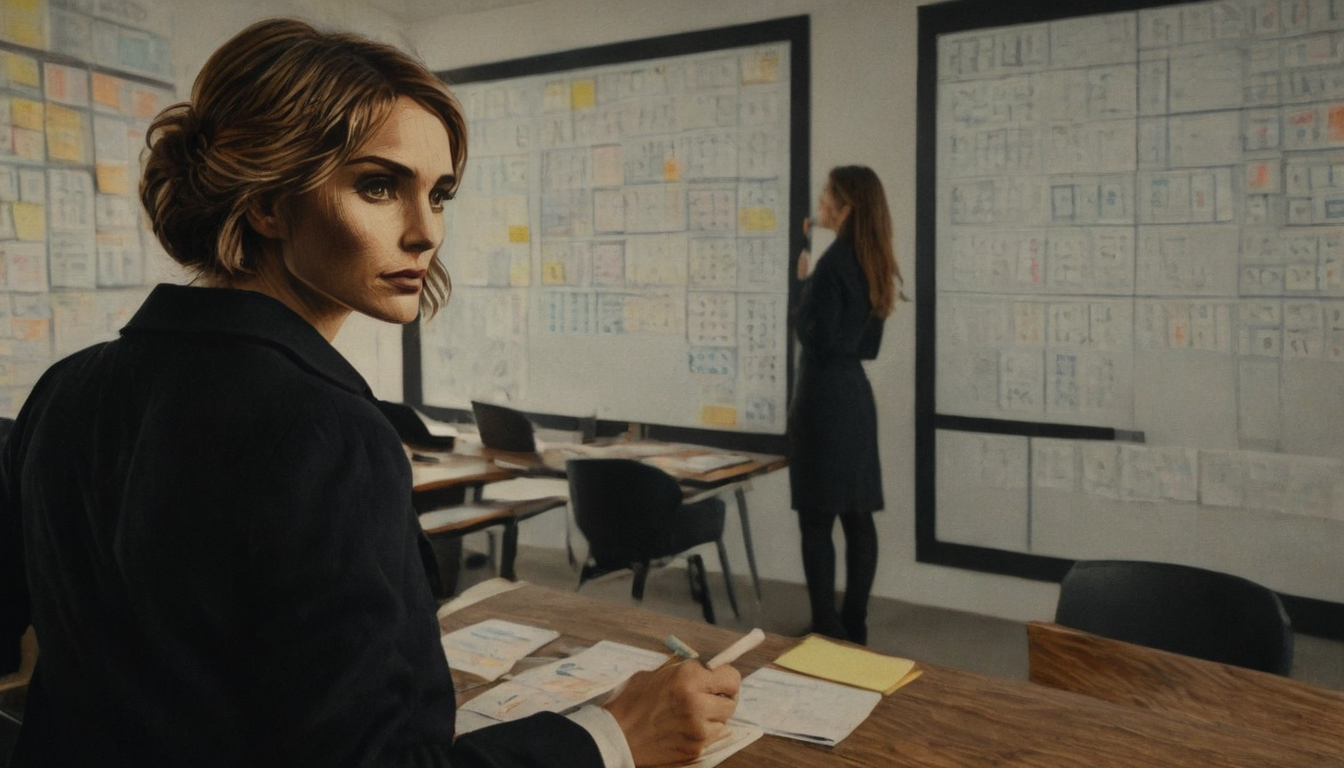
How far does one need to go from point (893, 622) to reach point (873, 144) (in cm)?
180

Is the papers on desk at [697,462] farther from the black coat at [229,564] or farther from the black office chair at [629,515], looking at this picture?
the black coat at [229,564]

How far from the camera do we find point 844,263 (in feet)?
11.2

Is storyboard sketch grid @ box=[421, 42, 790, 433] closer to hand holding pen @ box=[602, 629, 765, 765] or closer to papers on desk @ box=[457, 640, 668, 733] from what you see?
papers on desk @ box=[457, 640, 668, 733]

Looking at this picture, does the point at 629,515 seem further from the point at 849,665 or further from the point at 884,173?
the point at 849,665

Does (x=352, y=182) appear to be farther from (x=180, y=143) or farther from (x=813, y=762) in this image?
(x=813, y=762)

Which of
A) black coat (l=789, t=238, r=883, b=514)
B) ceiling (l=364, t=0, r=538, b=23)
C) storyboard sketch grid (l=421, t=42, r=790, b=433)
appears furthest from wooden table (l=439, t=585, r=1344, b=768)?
ceiling (l=364, t=0, r=538, b=23)

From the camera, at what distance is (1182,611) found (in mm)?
1715

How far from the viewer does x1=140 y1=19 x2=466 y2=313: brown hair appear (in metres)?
0.73

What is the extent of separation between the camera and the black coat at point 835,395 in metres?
3.39

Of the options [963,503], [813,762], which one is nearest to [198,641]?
[813,762]

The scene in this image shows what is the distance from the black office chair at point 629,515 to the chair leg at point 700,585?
9.6 inches

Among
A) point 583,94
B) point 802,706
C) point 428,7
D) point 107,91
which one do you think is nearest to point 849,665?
point 802,706

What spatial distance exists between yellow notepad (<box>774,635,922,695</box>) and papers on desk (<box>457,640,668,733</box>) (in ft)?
0.61

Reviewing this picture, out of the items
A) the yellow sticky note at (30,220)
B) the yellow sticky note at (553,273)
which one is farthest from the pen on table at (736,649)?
the yellow sticky note at (553,273)
